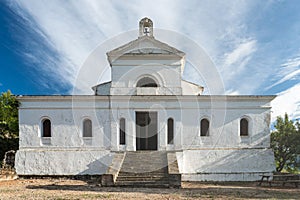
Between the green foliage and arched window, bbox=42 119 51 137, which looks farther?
the green foliage

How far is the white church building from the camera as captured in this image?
1775 cm

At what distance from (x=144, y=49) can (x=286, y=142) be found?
1329 centimetres

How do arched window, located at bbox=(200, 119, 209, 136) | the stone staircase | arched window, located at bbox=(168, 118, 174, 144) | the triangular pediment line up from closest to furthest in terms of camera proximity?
the stone staircase, arched window, located at bbox=(168, 118, 174, 144), arched window, located at bbox=(200, 119, 209, 136), the triangular pediment

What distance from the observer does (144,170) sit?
15.0 metres

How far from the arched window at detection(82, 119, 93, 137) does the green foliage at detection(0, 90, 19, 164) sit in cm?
714

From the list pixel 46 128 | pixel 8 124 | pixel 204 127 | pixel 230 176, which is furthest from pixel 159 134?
pixel 8 124

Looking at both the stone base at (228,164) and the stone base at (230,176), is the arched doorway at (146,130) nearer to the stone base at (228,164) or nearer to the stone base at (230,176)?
the stone base at (228,164)

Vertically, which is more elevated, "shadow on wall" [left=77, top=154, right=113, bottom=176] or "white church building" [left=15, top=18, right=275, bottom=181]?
"white church building" [left=15, top=18, right=275, bottom=181]

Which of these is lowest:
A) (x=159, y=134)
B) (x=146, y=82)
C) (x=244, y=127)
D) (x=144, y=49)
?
(x=159, y=134)

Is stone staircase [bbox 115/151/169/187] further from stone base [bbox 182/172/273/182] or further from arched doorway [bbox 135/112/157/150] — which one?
stone base [bbox 182/172/273/182]

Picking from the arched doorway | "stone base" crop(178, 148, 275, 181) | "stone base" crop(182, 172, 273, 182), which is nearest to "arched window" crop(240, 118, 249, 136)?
"stone base" crop(178, 148, 275, 181)

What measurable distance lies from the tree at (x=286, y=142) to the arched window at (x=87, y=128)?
48.5 feet

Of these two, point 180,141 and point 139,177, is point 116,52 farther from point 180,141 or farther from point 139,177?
point 139,177

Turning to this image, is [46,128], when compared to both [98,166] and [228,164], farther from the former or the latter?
[228,164]
